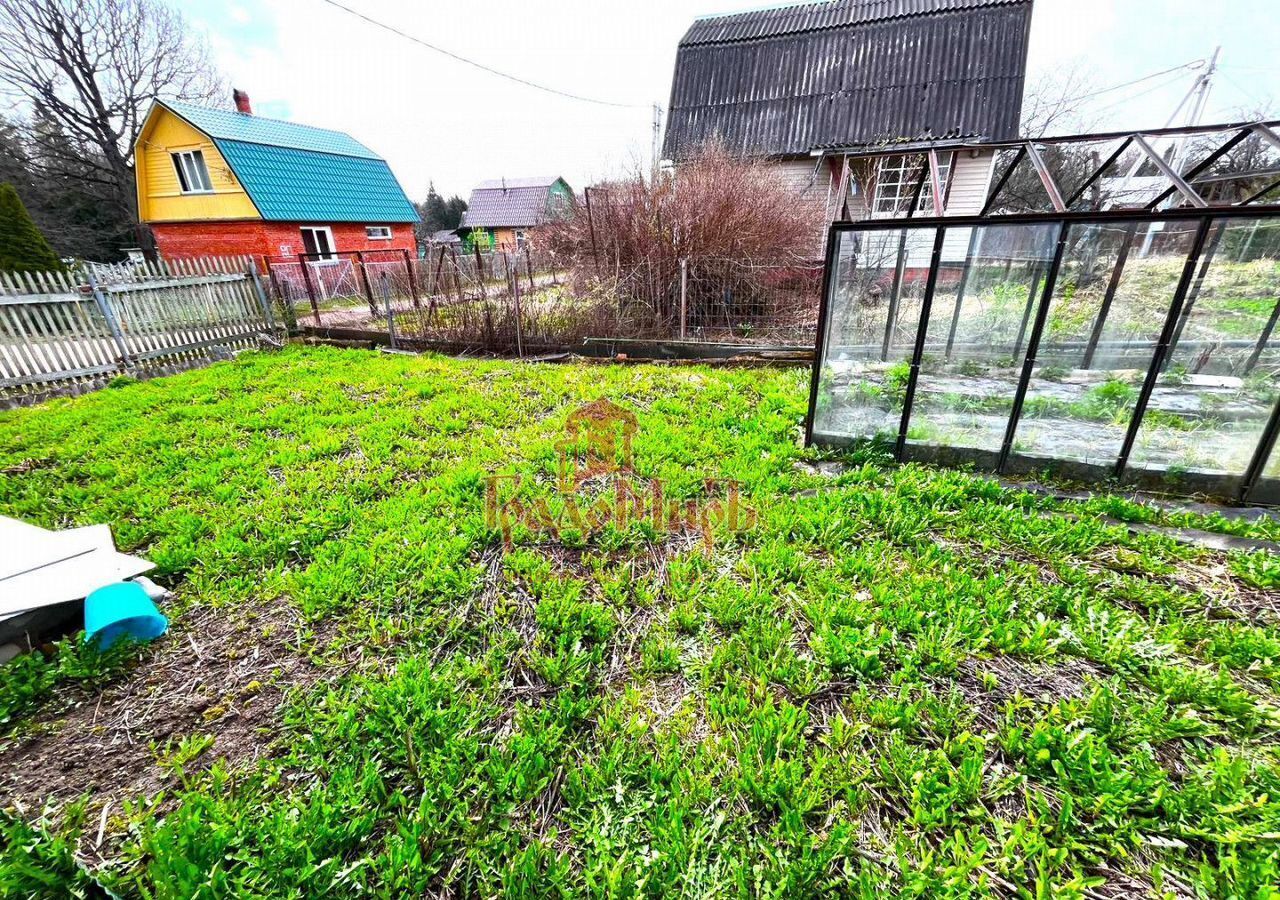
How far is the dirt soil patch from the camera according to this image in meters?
1.83

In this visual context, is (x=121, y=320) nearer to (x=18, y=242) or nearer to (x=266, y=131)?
(x=18, y=242)

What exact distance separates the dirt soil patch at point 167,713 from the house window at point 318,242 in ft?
61.1

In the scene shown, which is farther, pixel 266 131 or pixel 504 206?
pixel 504 206

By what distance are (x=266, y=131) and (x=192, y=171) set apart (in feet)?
9.02

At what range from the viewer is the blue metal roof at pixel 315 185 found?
15469 mm

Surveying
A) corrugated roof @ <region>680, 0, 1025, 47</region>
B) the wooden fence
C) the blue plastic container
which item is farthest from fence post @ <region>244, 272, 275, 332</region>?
corrugated roof @ <region>680, 0, 1025, 47</region>

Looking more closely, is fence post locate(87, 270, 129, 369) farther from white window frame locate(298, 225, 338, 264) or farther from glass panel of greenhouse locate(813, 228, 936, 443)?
white window frame locate(298, 225, 338, 264)

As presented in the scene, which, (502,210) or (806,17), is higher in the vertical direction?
(806,17)

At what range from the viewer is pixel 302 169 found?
56.8ft

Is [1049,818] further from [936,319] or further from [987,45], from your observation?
[987,45]

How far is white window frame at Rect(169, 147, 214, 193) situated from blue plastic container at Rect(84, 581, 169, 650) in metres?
20.2

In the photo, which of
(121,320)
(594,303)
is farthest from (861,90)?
(121,320)

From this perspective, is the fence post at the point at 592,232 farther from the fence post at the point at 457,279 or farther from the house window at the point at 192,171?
the house window at the point at 192,171

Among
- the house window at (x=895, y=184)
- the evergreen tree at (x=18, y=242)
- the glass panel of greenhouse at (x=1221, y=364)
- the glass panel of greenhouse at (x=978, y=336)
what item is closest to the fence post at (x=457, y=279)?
the glass panel of greenhouse at (x=978, y=336)
